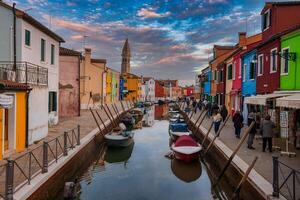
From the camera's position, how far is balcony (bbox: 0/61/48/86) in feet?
53.2

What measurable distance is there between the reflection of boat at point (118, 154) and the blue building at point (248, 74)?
411 inches

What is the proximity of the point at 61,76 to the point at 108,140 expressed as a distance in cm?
1557

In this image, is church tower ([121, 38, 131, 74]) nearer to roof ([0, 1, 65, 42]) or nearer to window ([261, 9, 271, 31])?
window ([261, 9, 271, 31])

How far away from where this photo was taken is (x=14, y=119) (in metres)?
15.2

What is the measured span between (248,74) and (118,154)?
1271cm

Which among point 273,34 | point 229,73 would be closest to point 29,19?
point 273,34

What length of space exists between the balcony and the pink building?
16488mm

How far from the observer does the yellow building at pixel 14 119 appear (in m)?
14.1

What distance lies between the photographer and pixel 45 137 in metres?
19.7

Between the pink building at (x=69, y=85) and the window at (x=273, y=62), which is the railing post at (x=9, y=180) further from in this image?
the pink building at (x=69, y=85)

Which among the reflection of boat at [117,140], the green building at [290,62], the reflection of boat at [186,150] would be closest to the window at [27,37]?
the reflection of boat at [117,140]

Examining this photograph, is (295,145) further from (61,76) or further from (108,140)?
(61,76)

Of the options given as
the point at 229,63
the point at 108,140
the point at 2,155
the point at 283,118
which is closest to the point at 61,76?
the point at 108,140

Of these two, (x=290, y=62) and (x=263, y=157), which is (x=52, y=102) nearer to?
(x=263, y=157)
